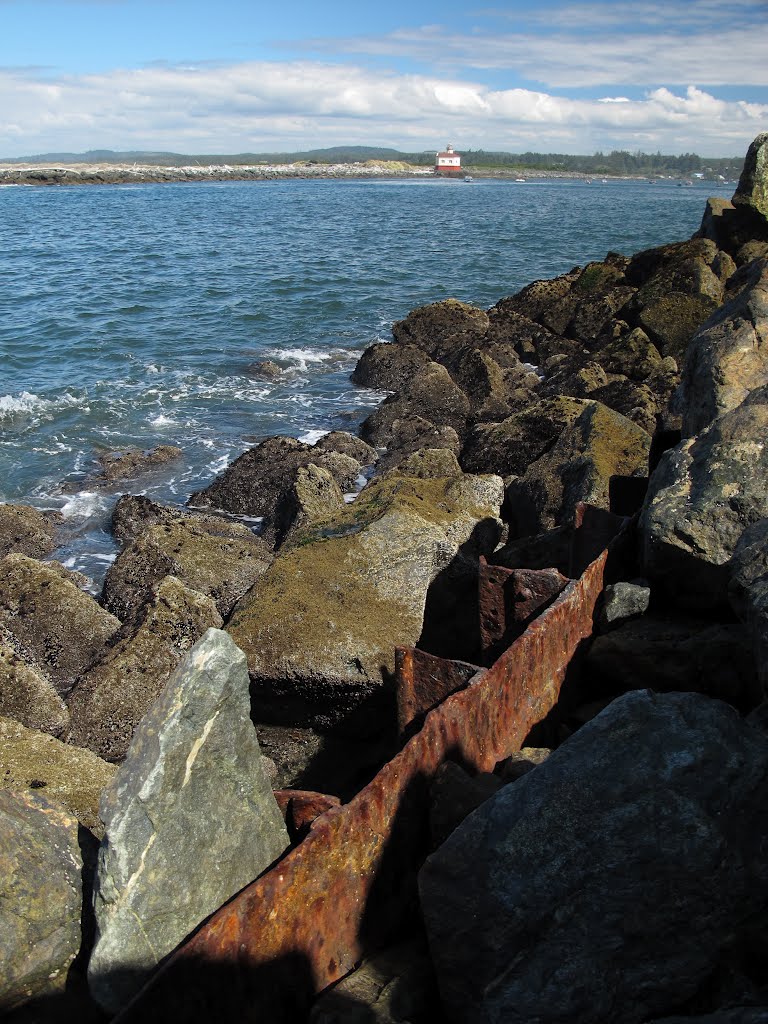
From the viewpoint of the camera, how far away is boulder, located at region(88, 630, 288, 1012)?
121 inches

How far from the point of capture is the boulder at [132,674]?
20.5ft

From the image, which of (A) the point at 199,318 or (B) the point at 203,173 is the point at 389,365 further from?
(B) the point at 203,173

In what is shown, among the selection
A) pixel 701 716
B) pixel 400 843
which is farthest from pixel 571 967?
pixel 400 843

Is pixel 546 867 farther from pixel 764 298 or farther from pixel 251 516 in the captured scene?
pixel 251 516

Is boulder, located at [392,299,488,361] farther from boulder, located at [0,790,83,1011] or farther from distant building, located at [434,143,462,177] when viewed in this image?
distant building, located at [434,143,462,177]

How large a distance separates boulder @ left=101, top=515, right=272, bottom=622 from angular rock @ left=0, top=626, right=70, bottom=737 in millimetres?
1575

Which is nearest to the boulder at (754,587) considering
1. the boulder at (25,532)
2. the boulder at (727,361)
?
the boulder at (727,361)

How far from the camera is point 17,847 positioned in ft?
11.1

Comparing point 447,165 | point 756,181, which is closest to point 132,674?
point 756,181

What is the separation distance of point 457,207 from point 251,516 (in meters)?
69.9

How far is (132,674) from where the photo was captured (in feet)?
21.2

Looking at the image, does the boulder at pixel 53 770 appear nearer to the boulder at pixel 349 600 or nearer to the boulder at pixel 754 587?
the boulder at pixel 349 600

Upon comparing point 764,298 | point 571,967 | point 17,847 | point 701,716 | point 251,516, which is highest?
point 764,298

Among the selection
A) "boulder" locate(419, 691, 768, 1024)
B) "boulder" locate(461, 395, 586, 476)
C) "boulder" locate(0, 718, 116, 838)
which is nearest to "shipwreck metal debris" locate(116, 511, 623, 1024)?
"boulder" locate(419, 691, 768, 1024)
